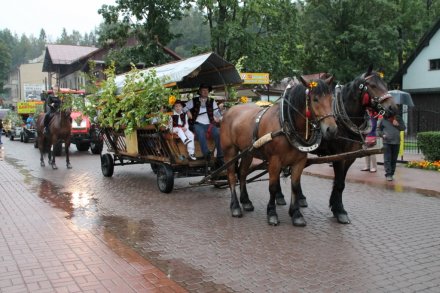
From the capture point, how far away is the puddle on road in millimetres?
4887

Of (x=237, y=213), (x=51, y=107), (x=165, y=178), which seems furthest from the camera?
(x=51, y=107)

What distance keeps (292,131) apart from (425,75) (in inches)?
990

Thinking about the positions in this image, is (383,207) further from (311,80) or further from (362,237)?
(311,80)

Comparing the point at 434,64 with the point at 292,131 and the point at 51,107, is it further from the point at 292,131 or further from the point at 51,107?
the point at 292,131

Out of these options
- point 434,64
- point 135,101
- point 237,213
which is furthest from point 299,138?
point 434,64

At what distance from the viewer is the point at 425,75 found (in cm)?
2836

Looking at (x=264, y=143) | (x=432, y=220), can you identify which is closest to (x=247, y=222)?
(x=264, y=143)

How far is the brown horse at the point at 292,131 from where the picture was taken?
6.13 metres

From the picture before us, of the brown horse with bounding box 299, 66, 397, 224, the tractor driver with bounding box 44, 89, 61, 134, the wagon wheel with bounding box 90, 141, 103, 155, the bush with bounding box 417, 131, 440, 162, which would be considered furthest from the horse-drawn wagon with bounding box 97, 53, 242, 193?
the wagon wheel with bounding box 90, 141, 103, 155

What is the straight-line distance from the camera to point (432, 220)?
7258mm

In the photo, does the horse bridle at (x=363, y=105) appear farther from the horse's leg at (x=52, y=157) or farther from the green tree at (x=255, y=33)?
the green tree at (x=255, y=33)

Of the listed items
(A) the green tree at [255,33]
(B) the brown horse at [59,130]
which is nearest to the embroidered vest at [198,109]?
(B) the brown horse at [59,130]

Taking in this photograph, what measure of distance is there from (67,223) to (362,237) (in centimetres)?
440

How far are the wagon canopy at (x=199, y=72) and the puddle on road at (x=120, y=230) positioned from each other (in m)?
2.79
